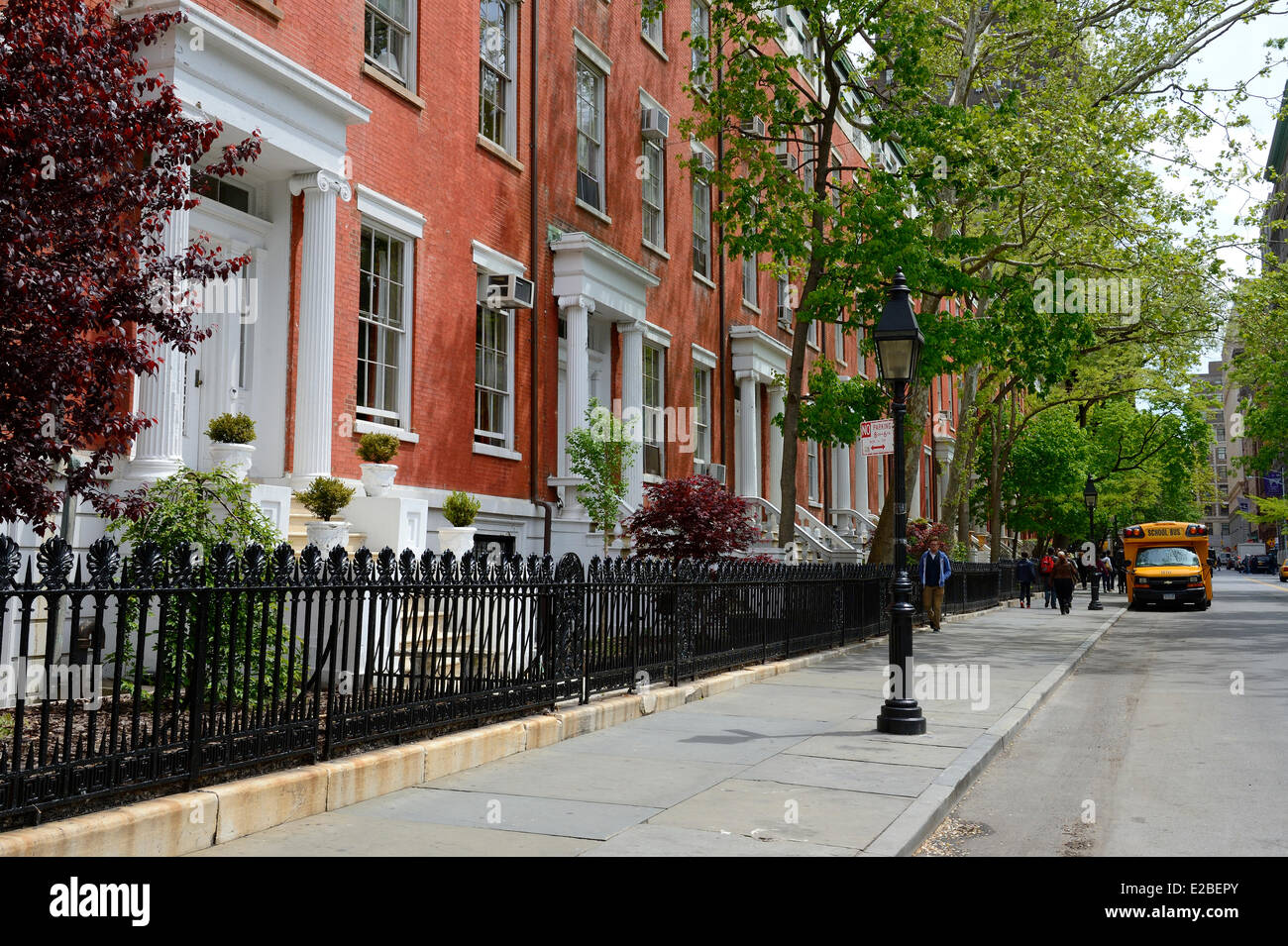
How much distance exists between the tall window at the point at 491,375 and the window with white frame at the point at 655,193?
5745 mm

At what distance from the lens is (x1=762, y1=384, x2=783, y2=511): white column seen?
2725 centimetres

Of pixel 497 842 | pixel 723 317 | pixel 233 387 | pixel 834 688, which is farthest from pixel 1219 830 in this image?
pixel 723 317

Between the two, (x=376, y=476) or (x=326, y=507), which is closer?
(x=326, y=507)

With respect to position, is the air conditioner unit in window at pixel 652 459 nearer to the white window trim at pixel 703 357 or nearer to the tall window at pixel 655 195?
the white window trim at pixel 703 357

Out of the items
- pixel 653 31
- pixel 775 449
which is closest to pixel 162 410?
pixel 653 31

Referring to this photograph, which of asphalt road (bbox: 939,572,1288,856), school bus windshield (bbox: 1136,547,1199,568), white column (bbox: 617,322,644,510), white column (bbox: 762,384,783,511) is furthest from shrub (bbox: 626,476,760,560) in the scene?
school bus windshield (bbox: 1136,547,1199,568)

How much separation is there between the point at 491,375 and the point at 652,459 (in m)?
5.62

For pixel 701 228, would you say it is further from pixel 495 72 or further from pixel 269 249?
pixel 269 249

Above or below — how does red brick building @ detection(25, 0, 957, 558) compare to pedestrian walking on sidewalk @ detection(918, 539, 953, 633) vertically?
above

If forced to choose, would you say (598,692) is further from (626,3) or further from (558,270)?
(626,3)

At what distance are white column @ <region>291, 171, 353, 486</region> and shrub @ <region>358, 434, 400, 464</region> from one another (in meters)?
0.41

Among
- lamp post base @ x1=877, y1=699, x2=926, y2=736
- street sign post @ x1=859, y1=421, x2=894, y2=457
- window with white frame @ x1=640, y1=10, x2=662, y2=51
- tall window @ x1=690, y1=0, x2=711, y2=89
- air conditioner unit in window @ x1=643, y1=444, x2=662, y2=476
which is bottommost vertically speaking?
lamp post base @ x1=877, y1=699, x2=926, y2=736

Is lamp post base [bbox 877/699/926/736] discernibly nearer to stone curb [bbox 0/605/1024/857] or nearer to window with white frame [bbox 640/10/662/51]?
stone curb [bbox 0/605/1024/857]

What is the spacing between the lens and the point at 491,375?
650 inches
